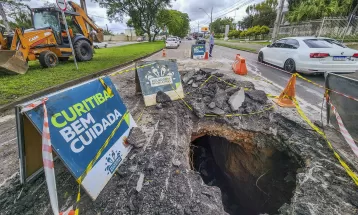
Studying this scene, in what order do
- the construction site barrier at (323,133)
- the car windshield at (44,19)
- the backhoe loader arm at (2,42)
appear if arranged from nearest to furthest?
the construction site barrier at (323,133), the backhoe loader arm at (2,42), the car windshield at (44,19)

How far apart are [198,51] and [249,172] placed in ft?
32.0

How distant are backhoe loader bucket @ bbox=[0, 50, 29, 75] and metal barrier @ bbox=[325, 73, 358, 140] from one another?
31.3ft

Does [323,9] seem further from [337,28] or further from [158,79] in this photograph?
[158,79]

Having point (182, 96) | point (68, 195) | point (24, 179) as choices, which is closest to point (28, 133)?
point (24, 179)

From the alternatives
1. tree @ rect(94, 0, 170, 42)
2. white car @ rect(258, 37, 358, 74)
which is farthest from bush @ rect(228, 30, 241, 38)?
white car @ rect(258, 37, 358, 74)

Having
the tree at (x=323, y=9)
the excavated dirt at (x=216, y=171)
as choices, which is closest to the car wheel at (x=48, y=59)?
the excavated dirt at (x=216, y=171)

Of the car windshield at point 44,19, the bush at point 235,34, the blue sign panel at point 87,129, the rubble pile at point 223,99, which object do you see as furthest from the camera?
the bush at point 235,34

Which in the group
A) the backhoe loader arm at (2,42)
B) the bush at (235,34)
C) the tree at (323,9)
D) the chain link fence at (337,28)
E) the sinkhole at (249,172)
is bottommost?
the sinkhole at (249,172)

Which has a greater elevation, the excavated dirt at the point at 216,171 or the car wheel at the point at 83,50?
the car wheel at the point at 83,50

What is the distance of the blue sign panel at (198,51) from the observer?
12102mm

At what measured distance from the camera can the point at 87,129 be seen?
2016mm

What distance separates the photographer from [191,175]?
2.30m

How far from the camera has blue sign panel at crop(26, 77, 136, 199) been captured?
5.64 ft

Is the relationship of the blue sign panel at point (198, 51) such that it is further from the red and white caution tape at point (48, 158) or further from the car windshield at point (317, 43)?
the red and white caution tape at point (48, 158)
